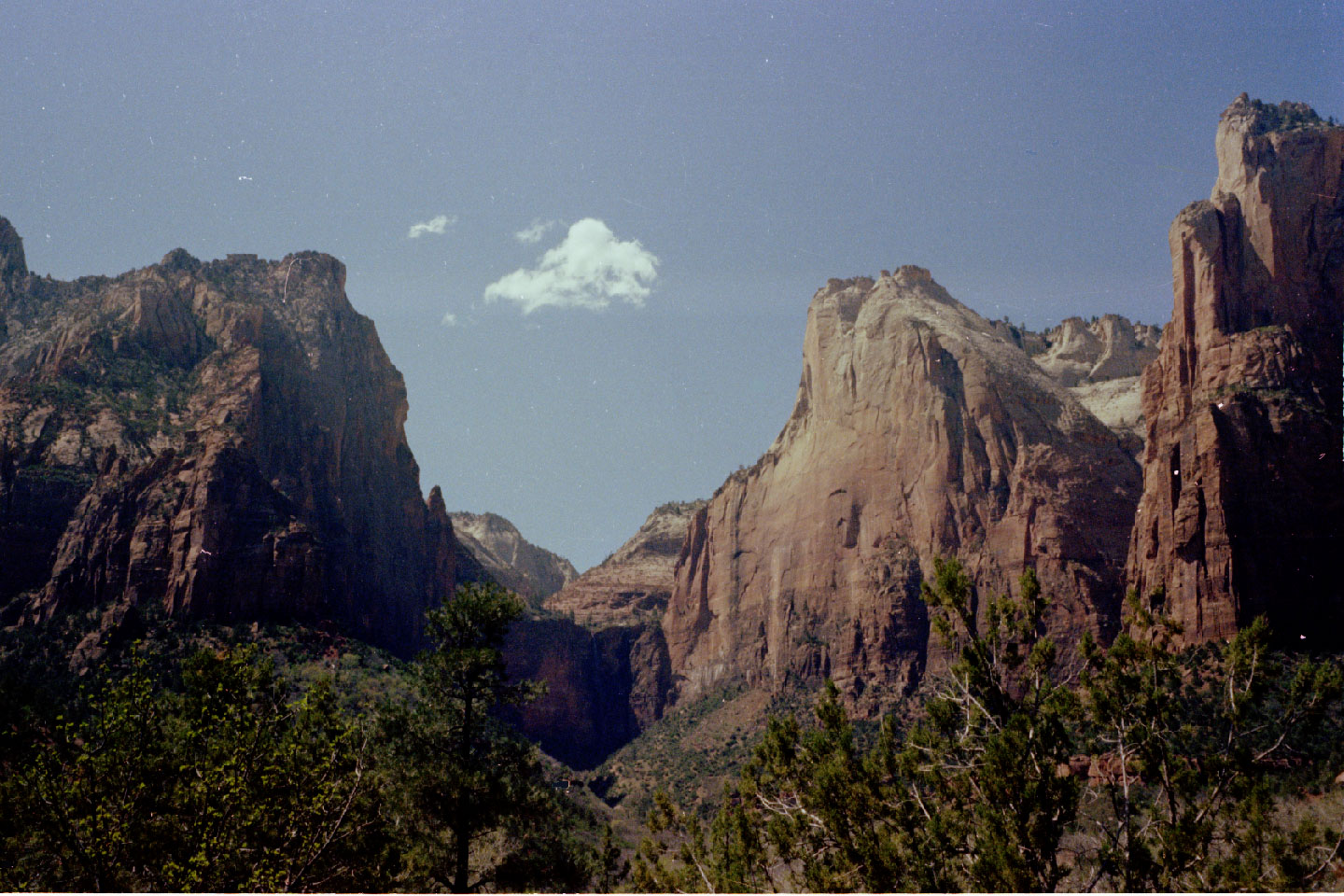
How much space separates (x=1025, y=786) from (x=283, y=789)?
15928 millimetres

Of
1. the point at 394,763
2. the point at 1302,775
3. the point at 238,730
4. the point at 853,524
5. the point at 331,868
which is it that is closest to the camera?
the point at 238,730

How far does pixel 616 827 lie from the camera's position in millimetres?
74812

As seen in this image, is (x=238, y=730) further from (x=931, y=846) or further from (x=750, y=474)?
(x=750, y=474)

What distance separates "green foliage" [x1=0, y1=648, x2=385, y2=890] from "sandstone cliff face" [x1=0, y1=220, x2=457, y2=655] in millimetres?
59646

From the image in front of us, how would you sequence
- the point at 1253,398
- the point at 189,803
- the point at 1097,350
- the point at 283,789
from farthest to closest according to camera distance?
the point at 1097,350 → the point at 1253,398 → the point at 283,789 → the point at 189,803

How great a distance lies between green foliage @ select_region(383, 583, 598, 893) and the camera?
1190 inches

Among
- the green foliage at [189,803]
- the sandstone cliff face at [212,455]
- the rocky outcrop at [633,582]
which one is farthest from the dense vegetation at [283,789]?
the rocky outcrop at [633,582]

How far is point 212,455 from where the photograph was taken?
300 ft

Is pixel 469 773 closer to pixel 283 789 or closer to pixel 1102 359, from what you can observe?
pixel 283 789

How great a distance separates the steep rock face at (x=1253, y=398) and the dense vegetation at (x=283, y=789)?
187ft

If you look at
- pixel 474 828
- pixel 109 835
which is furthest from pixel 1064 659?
pixel 109 835

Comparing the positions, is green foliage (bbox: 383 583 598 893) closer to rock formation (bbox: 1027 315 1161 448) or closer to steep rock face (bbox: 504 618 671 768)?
steep rock face (bbox: 504 618 671 768)

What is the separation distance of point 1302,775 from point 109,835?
49544 millimetres

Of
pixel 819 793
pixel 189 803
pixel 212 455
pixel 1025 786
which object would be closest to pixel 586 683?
pixel 212 455
